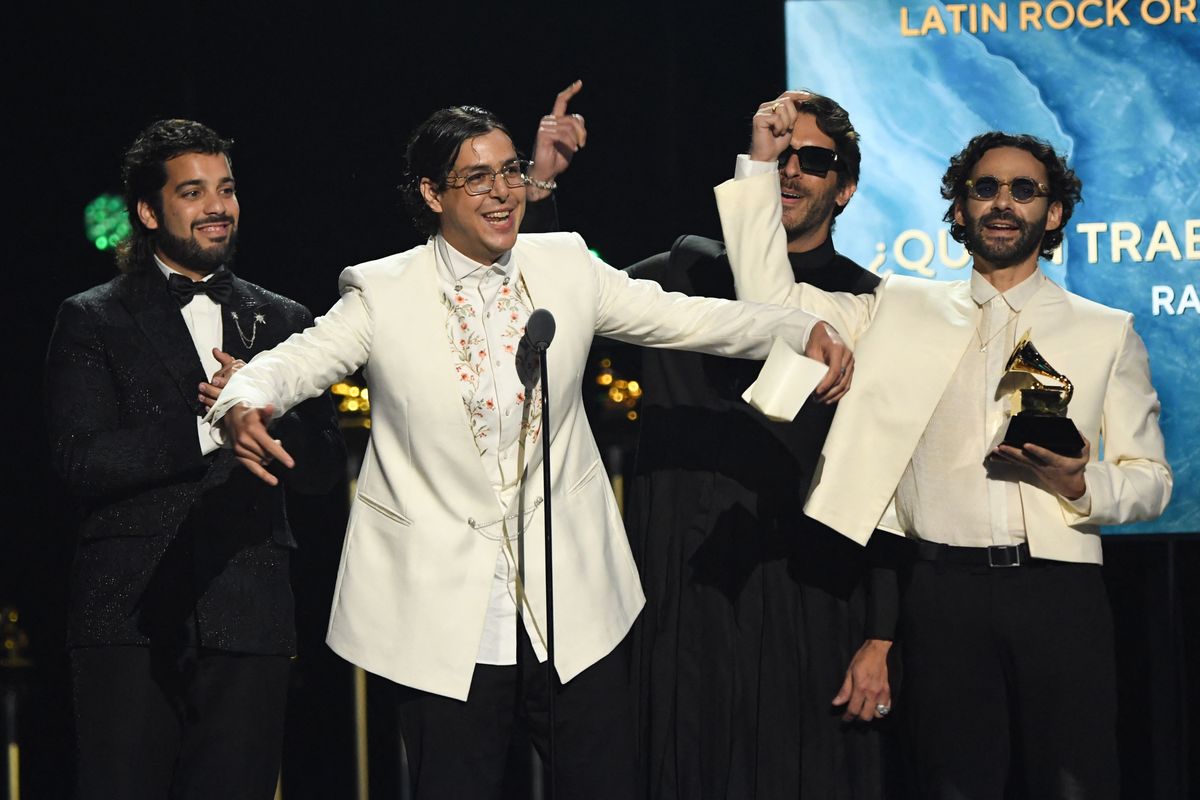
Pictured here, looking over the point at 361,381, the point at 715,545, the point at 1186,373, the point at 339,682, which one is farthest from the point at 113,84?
the point at 1186,373

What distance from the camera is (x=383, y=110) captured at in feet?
18.4

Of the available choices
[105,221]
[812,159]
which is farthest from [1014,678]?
[105,221]

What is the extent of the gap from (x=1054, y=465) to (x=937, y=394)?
337 millimetres

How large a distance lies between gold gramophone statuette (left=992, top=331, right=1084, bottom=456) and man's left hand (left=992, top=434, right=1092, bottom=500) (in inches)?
0.5

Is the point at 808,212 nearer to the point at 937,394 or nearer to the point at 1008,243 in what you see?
the point at 1008,243

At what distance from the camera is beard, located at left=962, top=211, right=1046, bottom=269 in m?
3.42

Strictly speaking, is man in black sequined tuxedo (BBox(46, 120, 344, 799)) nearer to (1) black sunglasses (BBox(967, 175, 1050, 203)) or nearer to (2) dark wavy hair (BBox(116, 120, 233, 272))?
(2) dark wavy hair (BBox(116, 120, 233, 272))

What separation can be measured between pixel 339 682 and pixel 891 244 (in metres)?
2.14

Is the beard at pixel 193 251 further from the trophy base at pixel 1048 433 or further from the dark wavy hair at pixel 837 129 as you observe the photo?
the trophy base at pixel 1048 433

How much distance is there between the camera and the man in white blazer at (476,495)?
2906mm

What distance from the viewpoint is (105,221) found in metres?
5.38

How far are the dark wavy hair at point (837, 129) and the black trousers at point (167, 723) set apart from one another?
5.79 feet

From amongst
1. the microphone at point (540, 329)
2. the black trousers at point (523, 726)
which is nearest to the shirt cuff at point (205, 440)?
the black trousers at point (523, 726)

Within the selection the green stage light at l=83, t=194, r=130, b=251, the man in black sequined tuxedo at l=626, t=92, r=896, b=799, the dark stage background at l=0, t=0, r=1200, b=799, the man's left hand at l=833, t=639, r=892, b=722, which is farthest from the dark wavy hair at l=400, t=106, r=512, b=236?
the green stage light at l=83, t=194, r=130, b=251
